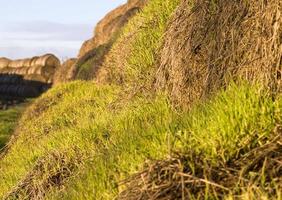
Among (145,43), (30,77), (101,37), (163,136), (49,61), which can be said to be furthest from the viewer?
(49,61)

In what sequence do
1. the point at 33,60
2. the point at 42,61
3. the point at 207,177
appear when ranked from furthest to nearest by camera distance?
the point at 33,60
the point at 42,61
the point at 207,177

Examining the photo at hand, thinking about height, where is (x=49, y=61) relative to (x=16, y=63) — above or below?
below

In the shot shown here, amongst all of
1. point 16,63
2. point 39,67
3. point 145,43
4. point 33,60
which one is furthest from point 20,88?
point 145,43

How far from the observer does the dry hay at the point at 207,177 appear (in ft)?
14.1

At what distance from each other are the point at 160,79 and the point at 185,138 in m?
3.48

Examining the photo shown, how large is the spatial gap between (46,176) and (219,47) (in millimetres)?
2831

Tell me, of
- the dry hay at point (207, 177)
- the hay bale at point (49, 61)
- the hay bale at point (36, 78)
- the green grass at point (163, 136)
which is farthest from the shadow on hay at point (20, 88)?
the dry hay at point (207, 177)

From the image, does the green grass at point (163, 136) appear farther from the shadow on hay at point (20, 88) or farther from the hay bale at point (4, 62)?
the hay bale at point (4, 62)

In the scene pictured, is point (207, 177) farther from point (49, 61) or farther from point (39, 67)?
point (39, 67)

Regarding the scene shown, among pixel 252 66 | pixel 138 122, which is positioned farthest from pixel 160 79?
pixel 252 66

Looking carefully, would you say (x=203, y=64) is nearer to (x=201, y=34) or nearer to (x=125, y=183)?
(x=201, y=34)

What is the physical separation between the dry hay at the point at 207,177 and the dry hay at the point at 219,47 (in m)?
1.06

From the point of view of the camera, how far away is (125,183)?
4.96 metres

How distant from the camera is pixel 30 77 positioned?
4612 cm
